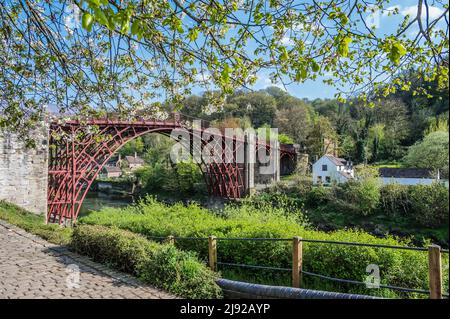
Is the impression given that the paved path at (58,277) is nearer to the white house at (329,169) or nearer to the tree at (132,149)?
the white house at (329,169)

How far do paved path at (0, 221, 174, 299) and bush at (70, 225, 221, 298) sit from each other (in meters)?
0.17

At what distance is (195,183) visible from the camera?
32344mm

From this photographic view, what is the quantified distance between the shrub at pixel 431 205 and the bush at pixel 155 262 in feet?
55.2

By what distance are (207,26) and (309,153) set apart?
35767mm

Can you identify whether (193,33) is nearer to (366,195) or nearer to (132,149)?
(366,195)

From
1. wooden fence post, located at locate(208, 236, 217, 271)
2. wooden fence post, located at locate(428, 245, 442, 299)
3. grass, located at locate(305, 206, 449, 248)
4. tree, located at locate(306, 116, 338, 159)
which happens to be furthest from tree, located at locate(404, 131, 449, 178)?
wooden fence post, located at locate(428, 245, 442, 299)

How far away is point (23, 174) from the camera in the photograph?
1445 centimetres

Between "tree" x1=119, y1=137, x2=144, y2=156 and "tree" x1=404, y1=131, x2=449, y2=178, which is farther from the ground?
"tree" x1=119, y1=137, x2=144, y2=156

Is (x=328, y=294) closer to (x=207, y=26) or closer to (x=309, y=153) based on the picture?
(x=207, y=26)

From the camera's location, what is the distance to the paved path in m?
4.51

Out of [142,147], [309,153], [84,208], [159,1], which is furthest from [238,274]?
[142,147]

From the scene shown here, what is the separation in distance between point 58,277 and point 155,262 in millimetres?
1465

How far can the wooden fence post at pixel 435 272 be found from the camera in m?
3.32

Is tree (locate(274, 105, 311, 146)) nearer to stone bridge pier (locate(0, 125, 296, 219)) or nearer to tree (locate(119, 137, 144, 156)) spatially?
tree (locate(119, 137, 144, 156))
